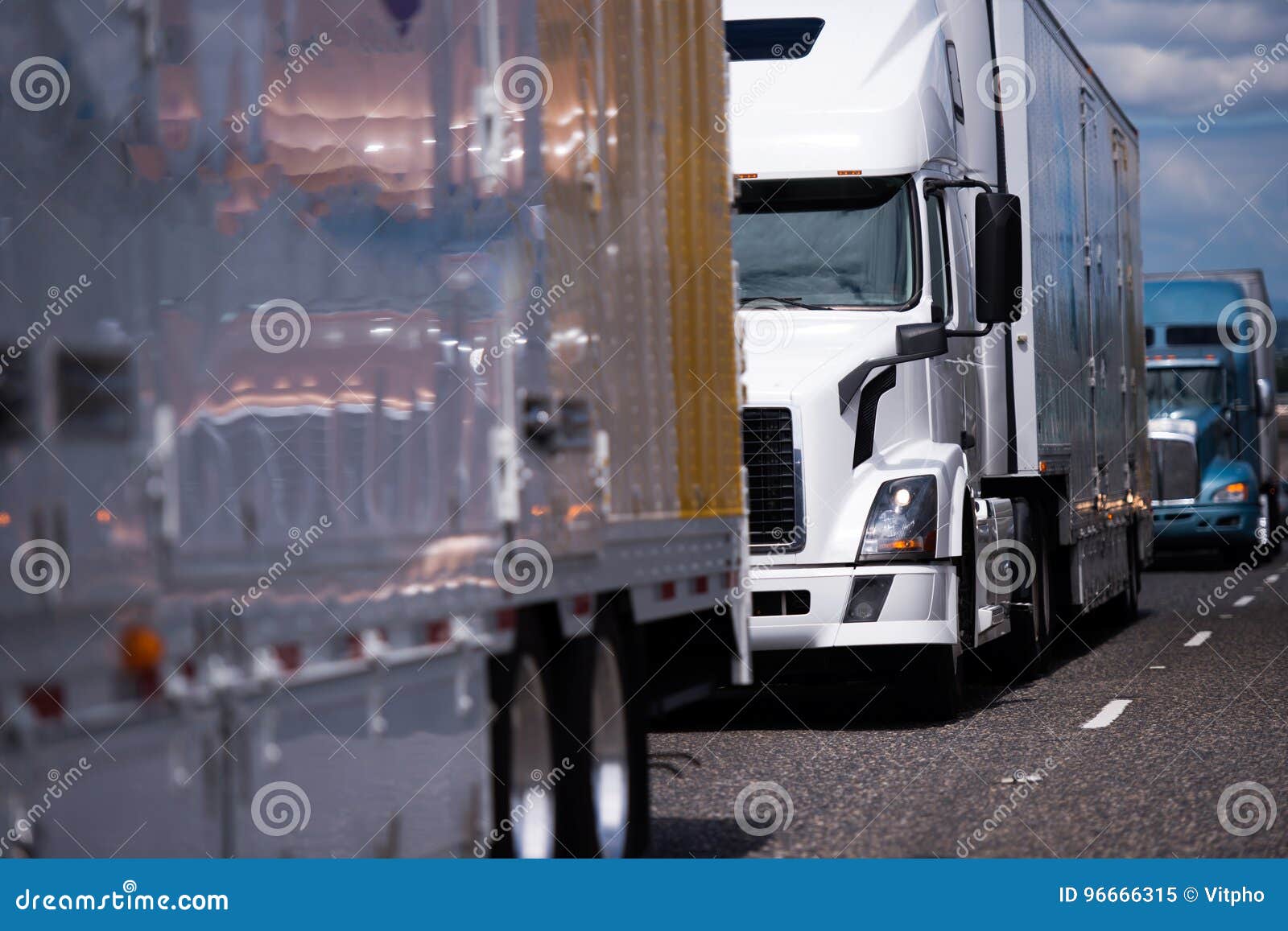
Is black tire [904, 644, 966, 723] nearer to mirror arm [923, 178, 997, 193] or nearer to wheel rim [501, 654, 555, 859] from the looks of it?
mirror arm [923, 178, 997, 193]

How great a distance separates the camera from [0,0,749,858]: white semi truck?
411 cm

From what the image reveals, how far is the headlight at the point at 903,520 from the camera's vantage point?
36.3ft

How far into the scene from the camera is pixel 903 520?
36.4 ft

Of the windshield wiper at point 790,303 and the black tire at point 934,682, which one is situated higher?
the windshield wiper at point 790,303

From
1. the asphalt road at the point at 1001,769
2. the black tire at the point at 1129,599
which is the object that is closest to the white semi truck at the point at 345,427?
the asphalt road at the point at 1001,769

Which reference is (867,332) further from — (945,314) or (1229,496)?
(1229,496)

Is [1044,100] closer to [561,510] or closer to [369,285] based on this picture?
[561,510]

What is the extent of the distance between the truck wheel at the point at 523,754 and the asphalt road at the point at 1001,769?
1145 mm

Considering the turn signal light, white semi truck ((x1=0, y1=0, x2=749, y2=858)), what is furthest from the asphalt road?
the turn signal light

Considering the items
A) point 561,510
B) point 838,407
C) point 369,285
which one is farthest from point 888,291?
point 369,285

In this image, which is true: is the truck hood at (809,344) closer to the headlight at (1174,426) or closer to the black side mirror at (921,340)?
the black side mirror at (921,340)

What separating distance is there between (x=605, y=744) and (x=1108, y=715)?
5.69 metres

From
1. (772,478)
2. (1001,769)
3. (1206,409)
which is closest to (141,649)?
(1001,769)

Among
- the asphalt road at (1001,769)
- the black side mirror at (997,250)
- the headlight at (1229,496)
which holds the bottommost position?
the asphalt road at (1001,769)
